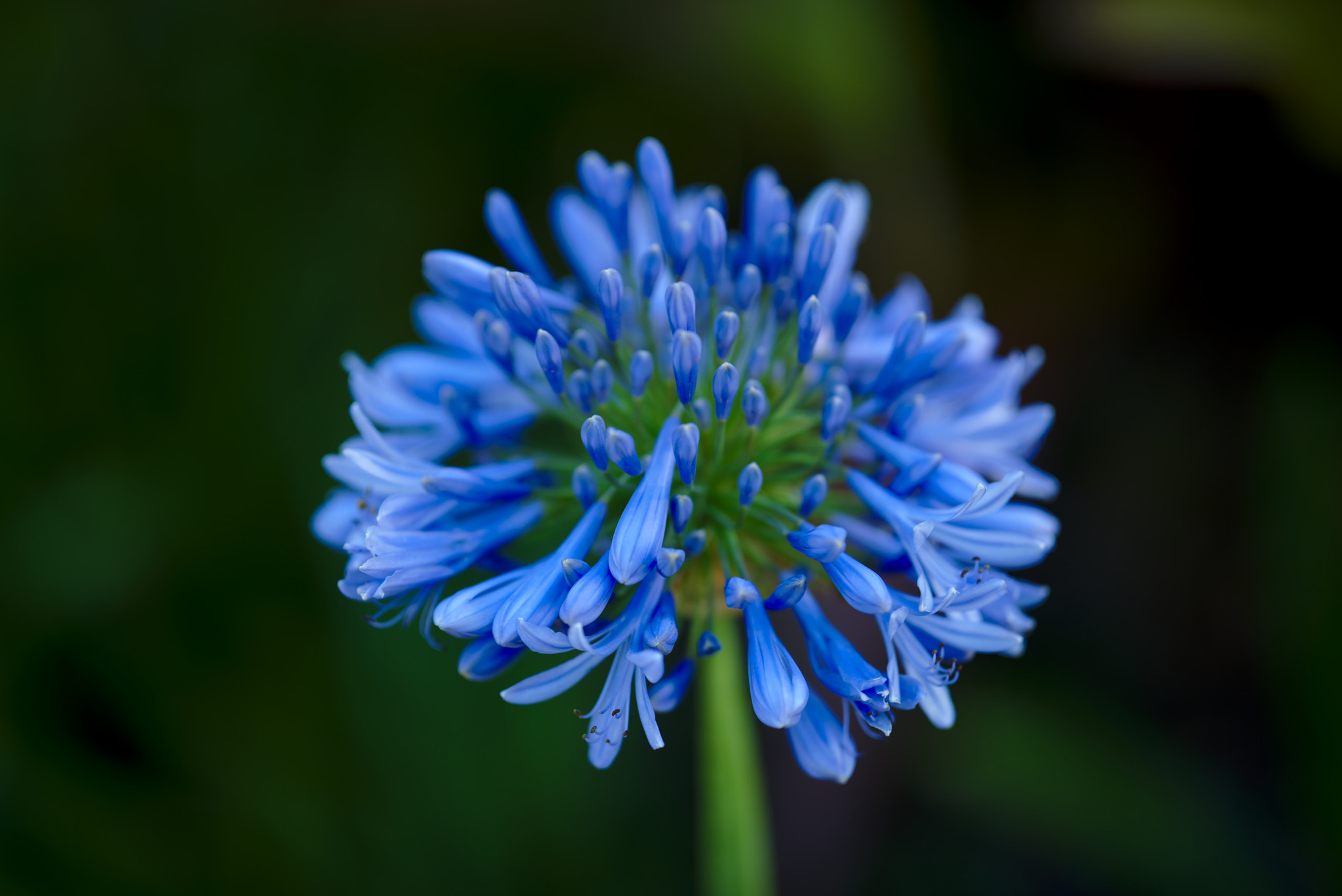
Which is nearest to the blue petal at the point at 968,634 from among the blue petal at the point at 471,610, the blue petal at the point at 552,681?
the blue petal at the point at 552,681

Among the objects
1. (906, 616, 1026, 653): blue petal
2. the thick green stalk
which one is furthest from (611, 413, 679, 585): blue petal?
(906, 616, 1026, 653): blue petal

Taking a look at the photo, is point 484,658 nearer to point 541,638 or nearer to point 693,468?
point 541,638

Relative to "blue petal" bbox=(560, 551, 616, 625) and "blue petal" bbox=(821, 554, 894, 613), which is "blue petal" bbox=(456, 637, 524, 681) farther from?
"blue petal" bbox=(821, 554, 894, 613)

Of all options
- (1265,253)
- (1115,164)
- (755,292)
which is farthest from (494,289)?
(1265,253)

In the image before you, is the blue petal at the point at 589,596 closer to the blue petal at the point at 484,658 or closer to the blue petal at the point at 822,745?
the blue petal at the point at 484,658

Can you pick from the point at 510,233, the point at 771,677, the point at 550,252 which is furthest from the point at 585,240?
the point at 550,252

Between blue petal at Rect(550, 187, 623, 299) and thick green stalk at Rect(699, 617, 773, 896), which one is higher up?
blue petal at Rect(550, 187, 623, 299)

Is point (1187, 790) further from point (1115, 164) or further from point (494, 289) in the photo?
point (494, 289)
